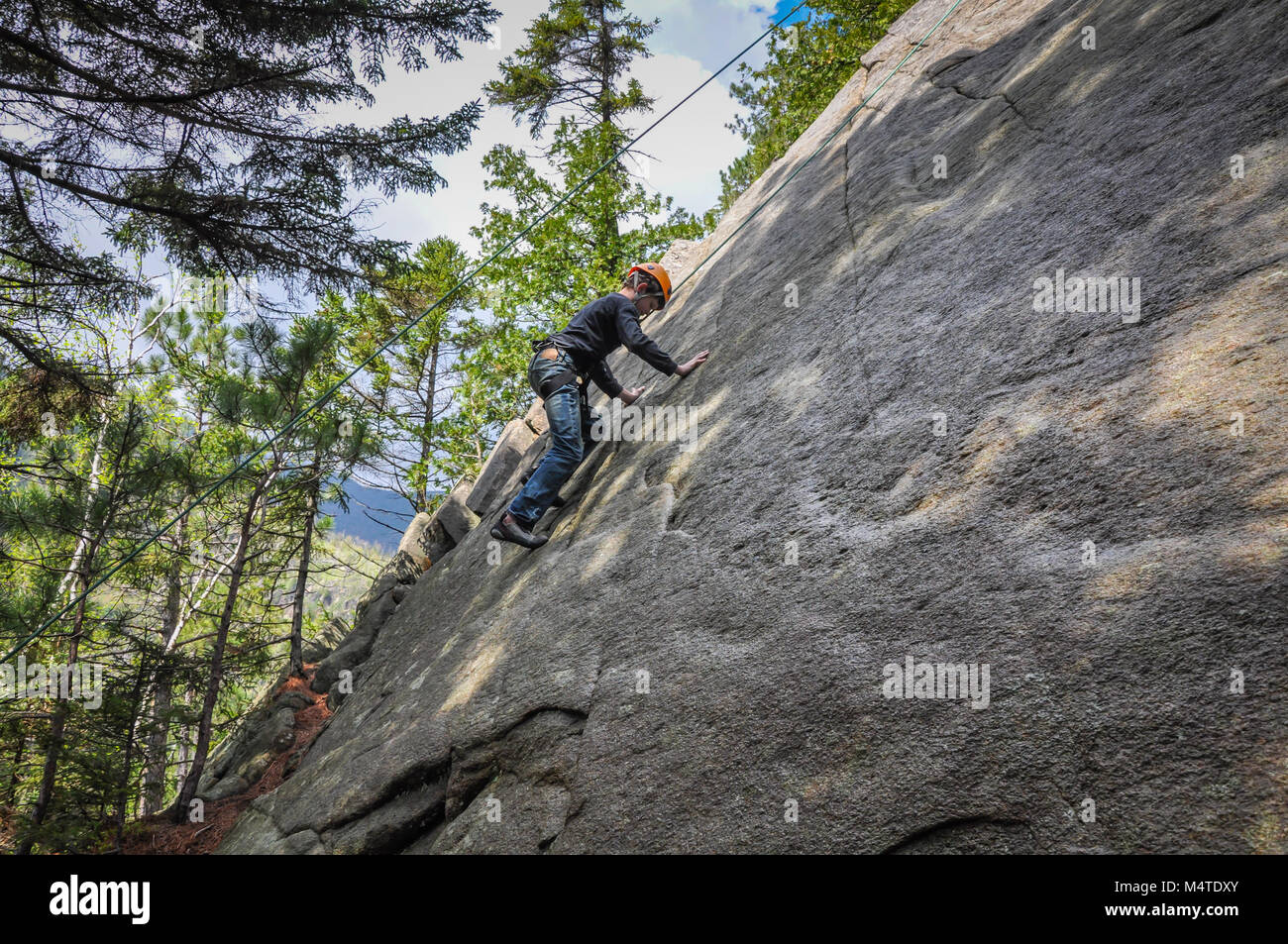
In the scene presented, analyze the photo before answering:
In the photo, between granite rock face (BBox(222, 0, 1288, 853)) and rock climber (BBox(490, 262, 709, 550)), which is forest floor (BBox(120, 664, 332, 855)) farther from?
rock climber (BBox(490, 262, 709, 550))

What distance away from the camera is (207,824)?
7.29 meters

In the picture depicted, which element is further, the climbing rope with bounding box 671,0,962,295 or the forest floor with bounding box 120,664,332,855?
the climbing rope with bounding box 671,0,962,295

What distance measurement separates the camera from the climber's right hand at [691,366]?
5438mm

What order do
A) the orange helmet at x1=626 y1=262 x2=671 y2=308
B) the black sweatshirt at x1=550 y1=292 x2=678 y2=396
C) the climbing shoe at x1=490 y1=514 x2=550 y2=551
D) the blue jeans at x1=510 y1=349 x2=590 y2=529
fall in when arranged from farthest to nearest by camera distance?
the orange helmet at x1=626 y1=262 x2=671 y2=308 → the black sweatshirt at x1=550 y1=292 x2=678 y2=396 → the blue jeans at x1=510 y1=349 x2=590 y2=529 → the climbing shoe at x1=490 y1=514 x2=550 y2=551

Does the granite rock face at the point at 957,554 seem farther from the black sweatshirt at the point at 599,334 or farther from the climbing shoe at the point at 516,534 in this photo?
the black sweatshirt at the point at 599,334

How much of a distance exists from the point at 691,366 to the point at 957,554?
328cm

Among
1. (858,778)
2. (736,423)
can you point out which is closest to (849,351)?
(736,423)

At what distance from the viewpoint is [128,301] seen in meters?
6.88

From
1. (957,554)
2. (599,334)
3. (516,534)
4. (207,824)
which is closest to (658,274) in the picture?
(599,334)

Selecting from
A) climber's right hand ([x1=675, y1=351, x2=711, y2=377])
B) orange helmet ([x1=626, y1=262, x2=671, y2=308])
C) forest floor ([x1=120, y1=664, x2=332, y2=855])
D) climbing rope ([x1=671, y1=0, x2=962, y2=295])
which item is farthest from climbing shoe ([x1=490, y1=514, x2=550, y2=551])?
climbing rope ([x1=671, y1=0, x2=962, y2=295])

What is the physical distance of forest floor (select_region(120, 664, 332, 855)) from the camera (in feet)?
22.5

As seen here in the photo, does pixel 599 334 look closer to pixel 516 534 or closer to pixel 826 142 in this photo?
pixel 516 534
